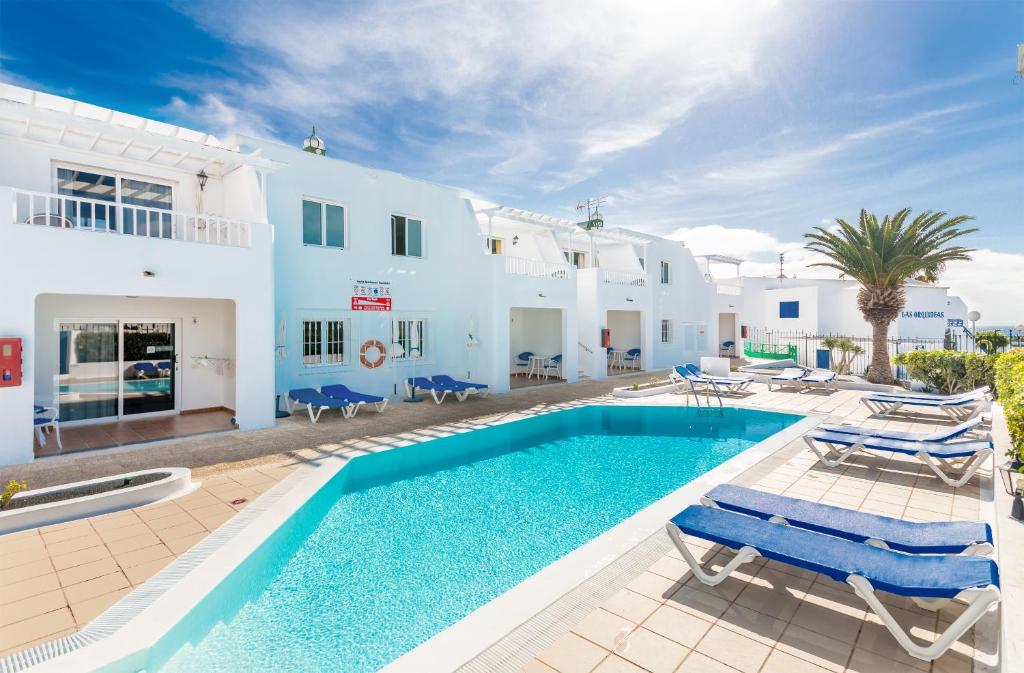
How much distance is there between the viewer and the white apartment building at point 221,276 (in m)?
8.84

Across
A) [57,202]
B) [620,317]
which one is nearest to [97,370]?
[57,202]

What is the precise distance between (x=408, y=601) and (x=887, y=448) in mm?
7646

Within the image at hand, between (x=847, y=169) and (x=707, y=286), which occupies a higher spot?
(x=847, y=169)

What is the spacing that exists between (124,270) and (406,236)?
25.6ft

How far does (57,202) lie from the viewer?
10.1 meters

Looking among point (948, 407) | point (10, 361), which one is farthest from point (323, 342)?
point (948, 407)

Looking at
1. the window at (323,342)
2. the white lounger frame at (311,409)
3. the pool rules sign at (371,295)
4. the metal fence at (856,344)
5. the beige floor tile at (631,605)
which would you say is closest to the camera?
the beige floor tile at (631,605)

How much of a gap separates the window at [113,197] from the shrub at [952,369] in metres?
21.5

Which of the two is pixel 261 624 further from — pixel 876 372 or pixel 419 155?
pixel 876 372

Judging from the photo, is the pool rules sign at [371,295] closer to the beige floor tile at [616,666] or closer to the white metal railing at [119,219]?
the white metal railing at [119,219]

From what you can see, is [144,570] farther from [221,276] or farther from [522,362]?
[522,362]

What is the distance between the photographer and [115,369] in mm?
11406

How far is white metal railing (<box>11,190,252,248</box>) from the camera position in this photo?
9359mm

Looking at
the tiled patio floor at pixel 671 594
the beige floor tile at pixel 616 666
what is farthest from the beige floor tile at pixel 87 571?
the beige floor tile at pixel 616 666
